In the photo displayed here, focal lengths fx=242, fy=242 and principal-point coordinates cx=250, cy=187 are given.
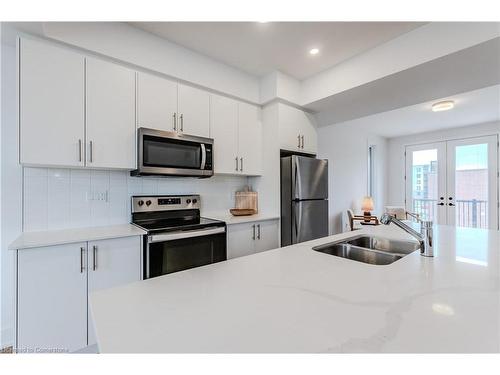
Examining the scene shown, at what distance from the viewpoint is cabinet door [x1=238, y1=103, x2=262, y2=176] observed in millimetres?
2783

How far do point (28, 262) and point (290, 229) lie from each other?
2177mm

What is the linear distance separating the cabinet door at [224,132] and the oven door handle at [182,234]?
0.70 metres

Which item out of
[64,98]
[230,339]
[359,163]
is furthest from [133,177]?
[359,163]

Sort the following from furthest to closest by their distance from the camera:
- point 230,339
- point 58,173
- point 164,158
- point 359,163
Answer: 1. point 359,163
2. point 164,158
3. point 58,173
4. point 230,339

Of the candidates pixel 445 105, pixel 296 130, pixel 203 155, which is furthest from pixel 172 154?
pixel 445 105

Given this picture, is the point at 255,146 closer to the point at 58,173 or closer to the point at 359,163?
the point at 58,173

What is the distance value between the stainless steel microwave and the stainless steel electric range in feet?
1.28

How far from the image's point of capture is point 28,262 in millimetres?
Result: 1419

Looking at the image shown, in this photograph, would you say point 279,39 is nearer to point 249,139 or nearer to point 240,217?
point 249,139

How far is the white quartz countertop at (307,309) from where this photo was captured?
54 cm

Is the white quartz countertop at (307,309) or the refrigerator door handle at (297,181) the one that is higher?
the refrigerator door handle at (297,181)

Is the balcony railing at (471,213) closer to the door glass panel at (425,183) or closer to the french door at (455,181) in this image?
the french door at (455,181)

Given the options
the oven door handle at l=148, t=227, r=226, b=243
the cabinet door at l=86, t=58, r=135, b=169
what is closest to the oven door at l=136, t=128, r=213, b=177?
the cabinet door at l=86, t=58, r=135, b=169

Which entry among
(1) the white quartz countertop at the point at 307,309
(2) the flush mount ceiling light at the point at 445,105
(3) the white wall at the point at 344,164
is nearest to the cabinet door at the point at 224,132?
(1) the white quartz countertop at the point at 307,309
